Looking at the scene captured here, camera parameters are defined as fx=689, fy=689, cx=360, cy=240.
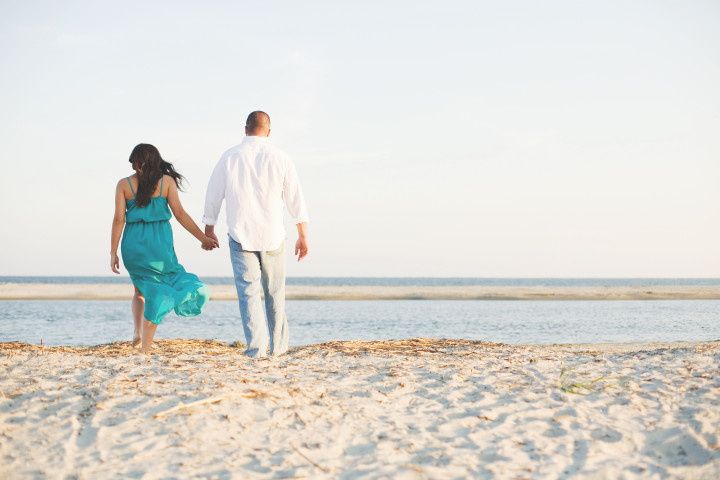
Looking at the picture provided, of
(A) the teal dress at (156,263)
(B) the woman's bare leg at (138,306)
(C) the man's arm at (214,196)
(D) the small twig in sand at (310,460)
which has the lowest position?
(D) the small twig in sand at (310,460)

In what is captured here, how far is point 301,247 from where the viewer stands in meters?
6.18

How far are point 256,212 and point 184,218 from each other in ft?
2.44

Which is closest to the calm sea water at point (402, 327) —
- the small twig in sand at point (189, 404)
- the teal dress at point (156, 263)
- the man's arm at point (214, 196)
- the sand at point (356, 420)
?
the teal dress at point (156, 263)

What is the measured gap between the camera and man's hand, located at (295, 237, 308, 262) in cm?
615

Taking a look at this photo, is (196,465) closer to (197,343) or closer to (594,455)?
(594,455)

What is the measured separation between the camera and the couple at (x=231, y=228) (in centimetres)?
602

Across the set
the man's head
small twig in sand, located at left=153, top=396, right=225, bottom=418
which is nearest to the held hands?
the man's head

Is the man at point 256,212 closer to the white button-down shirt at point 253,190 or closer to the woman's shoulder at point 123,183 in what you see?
the white button-down shirt at point 253,190

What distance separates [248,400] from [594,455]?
6.53 feet

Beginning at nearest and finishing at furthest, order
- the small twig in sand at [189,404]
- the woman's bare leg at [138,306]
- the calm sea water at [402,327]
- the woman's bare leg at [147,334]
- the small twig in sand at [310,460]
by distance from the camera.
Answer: the small twig in sand at [310,460] → the small twig in sand at [189,404] → the woman's bare leg at [147,334] → the woman's bare leg at [138,306] → the calm sea water at [402,327]

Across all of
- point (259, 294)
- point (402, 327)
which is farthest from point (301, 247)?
point (402, 327)

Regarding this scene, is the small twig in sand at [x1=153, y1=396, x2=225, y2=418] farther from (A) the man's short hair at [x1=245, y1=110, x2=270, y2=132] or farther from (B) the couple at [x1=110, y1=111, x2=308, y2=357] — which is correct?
(A) the man's short hair at [x1=245, y1=110, x2=270, y2=132]

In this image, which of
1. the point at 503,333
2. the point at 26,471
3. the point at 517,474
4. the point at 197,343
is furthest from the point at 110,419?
the point at 503,333

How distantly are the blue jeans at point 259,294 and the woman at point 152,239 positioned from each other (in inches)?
13.7
